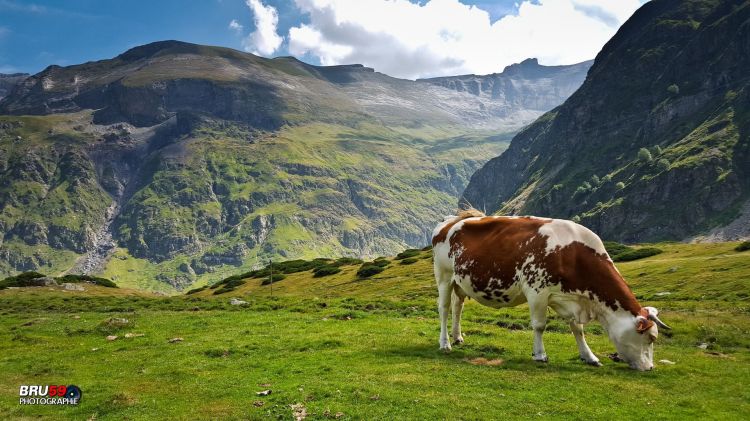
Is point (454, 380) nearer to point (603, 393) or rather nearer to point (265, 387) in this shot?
point (603, 393)

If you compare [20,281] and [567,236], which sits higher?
[567,236]

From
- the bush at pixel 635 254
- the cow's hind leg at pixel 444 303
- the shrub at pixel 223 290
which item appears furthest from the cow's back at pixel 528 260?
the shrub at pixel 223 290

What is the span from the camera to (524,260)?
774 inches

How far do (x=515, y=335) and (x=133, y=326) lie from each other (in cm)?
2490

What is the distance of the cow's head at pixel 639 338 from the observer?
17297 millimetres

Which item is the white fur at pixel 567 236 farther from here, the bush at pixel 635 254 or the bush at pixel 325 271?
the bush at pixel 325 271

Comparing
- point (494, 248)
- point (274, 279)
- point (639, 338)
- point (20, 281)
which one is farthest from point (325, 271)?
point (639, 338)

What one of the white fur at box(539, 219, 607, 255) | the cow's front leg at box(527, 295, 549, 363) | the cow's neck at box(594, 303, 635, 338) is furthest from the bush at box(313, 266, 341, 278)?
the cow's neck at box(594, 303, 635, 338)

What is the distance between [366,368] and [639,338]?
9.95 metres

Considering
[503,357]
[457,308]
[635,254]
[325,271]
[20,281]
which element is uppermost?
[457,308]

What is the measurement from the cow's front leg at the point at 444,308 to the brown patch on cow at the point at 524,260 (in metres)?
1.56

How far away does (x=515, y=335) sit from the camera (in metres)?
27.0

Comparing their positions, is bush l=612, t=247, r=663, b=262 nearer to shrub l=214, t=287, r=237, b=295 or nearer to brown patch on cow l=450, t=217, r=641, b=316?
brown patch on cow l=450, t=217, r=641, b=316

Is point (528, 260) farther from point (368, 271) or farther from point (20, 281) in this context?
point (20, 281)
